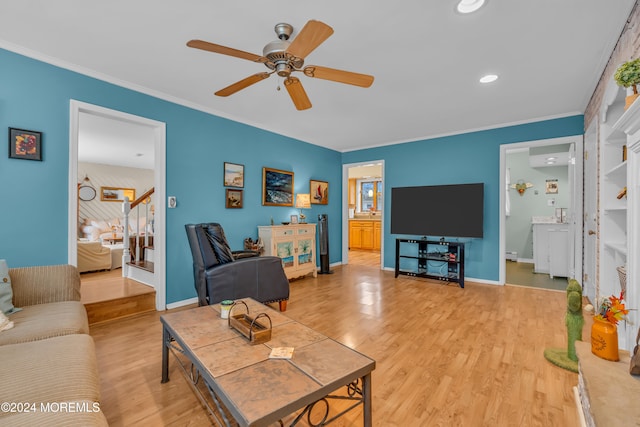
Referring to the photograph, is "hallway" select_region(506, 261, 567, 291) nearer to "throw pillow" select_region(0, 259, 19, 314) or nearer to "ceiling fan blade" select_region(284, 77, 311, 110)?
"ceiling fan blade" select_region(284, 77, 311, 110)

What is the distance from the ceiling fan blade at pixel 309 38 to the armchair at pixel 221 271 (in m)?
1.84

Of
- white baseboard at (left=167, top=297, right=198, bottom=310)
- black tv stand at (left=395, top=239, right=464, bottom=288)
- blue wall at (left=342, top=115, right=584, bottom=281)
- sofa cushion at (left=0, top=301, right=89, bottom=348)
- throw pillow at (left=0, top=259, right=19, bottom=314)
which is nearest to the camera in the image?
sofa cushion at (left=0, top=301, right=89, bottom=348)

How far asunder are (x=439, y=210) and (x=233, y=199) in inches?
131

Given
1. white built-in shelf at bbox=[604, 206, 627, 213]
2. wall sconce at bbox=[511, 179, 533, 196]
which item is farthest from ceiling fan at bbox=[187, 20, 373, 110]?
wall sconce at bbox=[511, 179, 533, 196]

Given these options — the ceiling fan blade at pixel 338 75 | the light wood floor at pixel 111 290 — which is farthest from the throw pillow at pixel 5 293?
the ceiling fan blade at pixel 338 75

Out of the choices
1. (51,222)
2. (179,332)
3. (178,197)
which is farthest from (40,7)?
(179,332)

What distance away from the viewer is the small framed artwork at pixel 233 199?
4.16 m

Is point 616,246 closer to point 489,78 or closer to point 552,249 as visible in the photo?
point 489,78

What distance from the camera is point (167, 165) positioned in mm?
3463

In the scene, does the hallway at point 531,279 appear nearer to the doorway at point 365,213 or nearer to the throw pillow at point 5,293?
the doorway at point 365,213

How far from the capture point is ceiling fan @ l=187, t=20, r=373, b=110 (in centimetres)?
166

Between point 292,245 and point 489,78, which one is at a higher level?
point 489,78

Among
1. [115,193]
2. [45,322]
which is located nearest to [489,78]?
[45,322]

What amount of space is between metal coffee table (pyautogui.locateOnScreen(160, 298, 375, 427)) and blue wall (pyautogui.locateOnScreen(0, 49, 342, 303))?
6.20ft
